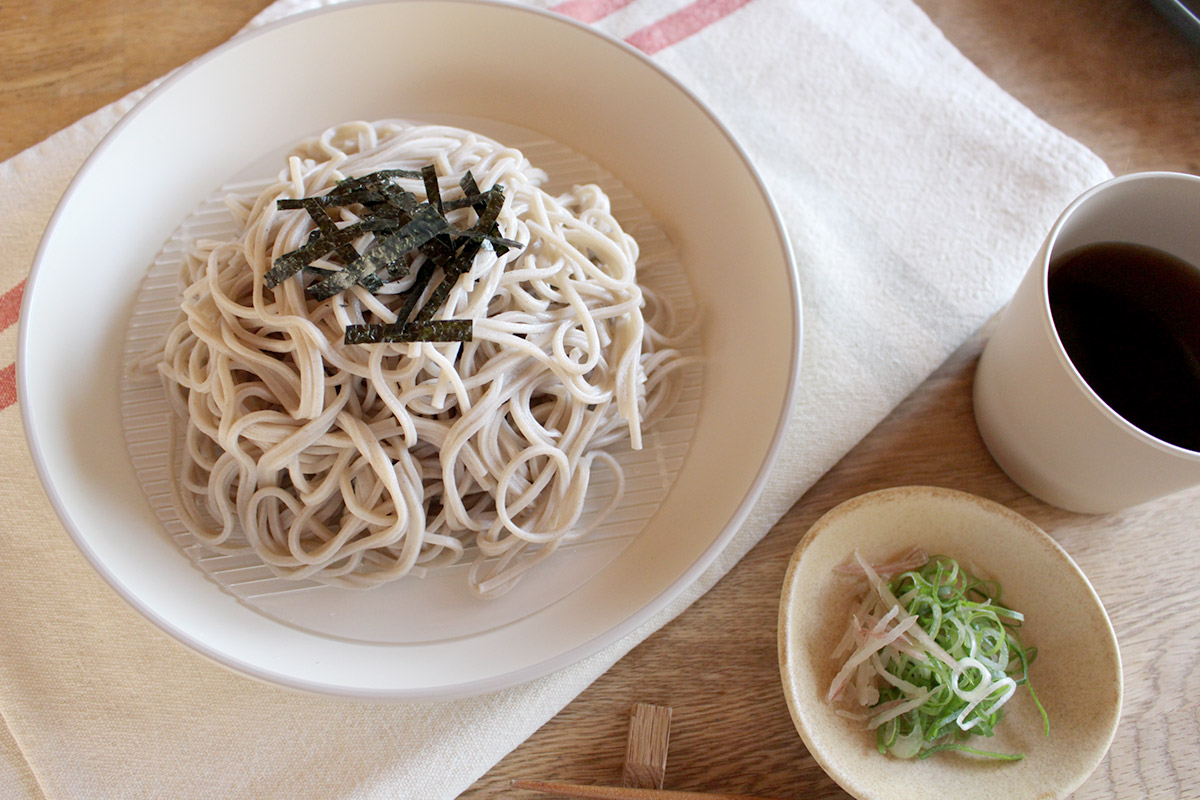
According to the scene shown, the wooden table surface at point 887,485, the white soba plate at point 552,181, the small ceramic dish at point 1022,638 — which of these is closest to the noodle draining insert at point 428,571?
the white soba plate at point 552,181

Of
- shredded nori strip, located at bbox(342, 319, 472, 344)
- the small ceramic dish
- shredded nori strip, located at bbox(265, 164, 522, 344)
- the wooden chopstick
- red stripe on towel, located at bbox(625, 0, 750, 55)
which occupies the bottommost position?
the wooden chopstick

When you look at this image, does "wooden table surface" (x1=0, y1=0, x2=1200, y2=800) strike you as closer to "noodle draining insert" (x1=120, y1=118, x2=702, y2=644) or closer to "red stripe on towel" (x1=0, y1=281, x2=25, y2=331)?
"noodle draining insert" (x1=120, y1=118, x2=702, y2=644)

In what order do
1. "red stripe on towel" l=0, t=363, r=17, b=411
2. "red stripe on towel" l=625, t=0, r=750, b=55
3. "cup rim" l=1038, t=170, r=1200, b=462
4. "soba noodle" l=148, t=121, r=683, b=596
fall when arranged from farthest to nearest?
"red stripe on towel" l=625, t=0, r=750, b=55 < "red stripe on towel" l=0, t=363, r=17, b=411 < "soba noodle" l=148, t=121, r=683, b=596 < "cup rim" l=1038, t=170, r=1200, b=462

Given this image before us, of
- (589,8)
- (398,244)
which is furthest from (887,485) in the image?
(589,8)

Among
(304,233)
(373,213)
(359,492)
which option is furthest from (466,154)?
(359,492)

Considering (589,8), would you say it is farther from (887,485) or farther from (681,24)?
(887,485)

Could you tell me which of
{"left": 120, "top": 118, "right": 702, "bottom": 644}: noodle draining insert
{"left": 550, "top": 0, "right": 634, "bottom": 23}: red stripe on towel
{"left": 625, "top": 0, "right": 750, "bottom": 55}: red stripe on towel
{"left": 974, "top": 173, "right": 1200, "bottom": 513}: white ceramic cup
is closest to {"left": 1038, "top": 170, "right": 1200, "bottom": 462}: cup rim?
{"left": 974, "top": 173, "right": 1200, "bottom": 513}: white ceramic cup
